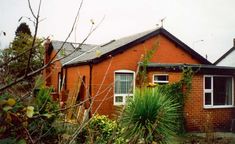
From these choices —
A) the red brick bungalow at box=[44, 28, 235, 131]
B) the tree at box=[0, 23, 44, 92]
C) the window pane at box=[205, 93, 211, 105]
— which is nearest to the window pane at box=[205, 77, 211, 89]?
the red brick bungalow at box=[44, 28, 235, 131]

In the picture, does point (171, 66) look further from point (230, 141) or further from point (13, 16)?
point (13, 16)

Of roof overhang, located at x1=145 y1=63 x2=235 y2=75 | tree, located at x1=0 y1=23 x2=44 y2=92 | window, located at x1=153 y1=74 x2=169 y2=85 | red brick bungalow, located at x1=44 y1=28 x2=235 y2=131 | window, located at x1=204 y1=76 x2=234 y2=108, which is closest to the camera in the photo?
tree, located at x1=0 y1=23 x2=44 y2=92

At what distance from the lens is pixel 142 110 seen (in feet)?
27.8

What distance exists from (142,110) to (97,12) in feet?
17.9

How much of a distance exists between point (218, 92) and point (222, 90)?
9.8 inches

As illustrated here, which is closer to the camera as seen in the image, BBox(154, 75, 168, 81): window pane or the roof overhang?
the roof overhang

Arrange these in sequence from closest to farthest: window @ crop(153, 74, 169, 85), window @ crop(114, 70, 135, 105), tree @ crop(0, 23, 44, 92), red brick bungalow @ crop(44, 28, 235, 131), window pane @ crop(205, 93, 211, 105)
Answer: tree @ crop(0, 23, 44, 92) < red brick bungalow @ crop(44, 28, 235, 131) < window pane @ crop(205, 93, 211, 105) < window @ crop(153, 74, 169, 85) < window @ crop(114, 70, 135, 105)

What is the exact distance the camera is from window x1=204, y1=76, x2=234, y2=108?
15775 mm

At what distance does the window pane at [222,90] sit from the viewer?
54.0ft

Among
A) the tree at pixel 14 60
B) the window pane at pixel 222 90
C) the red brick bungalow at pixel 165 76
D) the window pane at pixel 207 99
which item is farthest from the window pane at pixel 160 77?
the tree at pixel 14 60

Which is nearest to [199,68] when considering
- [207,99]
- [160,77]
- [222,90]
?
[207,99]

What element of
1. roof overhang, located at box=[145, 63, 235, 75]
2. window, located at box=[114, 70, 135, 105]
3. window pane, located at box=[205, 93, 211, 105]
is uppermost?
roof overhang, located at box=[145, 63, 235, 75]

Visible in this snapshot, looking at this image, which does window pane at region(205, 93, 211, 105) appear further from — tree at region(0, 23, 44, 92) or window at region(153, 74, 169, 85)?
tree at region(0, 23, 44, 92)

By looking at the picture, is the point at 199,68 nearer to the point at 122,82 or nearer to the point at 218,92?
the point at 218,92
